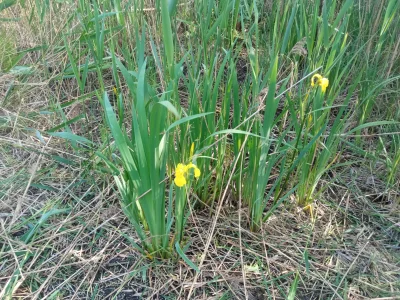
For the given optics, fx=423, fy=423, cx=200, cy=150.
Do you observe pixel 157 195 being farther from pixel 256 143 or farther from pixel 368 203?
pixel 368 203

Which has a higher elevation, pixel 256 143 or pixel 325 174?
pixel 256 143

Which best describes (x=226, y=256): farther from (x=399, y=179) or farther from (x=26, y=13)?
(x=26, y=13)

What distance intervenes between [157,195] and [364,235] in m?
0.65

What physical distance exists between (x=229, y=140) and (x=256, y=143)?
0.96ft

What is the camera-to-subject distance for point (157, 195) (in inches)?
38.8

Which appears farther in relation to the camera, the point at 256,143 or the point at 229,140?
the point at 229,140

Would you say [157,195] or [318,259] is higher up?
[157,195]

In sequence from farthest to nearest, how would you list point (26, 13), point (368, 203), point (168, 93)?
point (26, 13) < point (368, 203) < point (168, 93)

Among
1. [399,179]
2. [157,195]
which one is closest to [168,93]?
[157,195]

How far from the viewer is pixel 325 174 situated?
1.42 meters

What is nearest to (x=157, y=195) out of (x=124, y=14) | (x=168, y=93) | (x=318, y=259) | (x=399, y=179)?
(x=168, y=93)

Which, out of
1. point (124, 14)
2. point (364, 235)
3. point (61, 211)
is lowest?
point (364, 235)

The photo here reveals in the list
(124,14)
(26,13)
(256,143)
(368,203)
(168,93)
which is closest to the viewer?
(168,93)

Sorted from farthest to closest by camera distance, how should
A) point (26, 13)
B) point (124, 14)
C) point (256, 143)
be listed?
point (26, 13) < point (124, 14) < point (256, 143)
